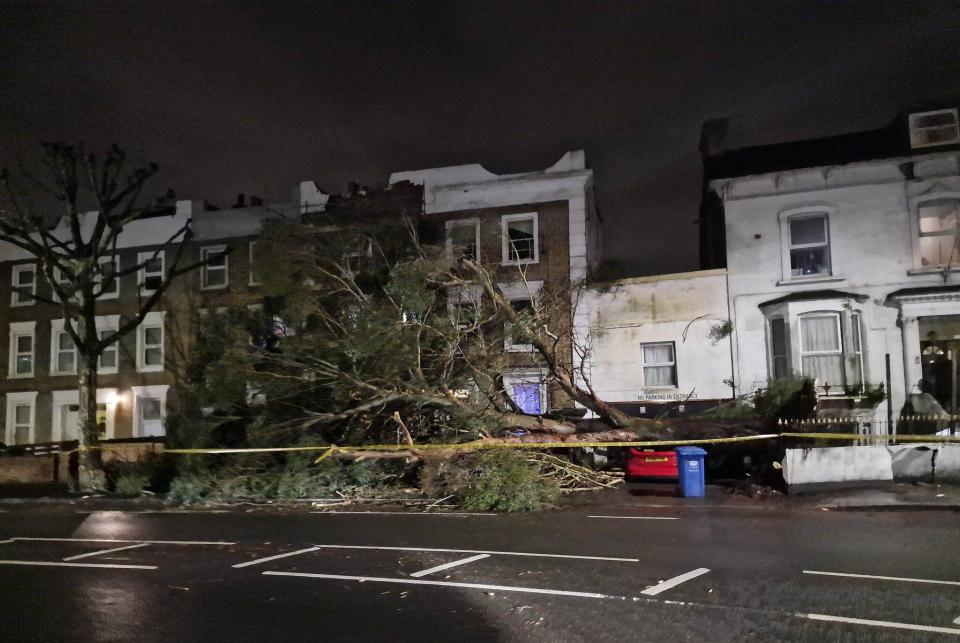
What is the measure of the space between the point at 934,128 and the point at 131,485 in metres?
21.2

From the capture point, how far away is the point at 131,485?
15.8 metres

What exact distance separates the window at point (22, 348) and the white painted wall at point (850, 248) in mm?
24400

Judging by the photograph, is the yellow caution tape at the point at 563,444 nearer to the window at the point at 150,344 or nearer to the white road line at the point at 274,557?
the white road line at the point at 274,557

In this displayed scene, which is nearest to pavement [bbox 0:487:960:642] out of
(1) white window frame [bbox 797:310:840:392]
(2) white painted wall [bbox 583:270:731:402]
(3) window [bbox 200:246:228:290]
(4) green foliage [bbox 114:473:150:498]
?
(4) green foliage [bbox 114:473:150:498]

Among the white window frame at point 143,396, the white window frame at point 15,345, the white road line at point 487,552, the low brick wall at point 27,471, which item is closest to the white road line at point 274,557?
the white road line at point 487,552

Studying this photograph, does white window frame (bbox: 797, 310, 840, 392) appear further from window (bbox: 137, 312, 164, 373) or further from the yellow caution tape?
window (bbox: 137, 312, 164, 373)

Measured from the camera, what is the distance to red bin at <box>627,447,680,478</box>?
1421 cm

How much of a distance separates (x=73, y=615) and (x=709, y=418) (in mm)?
12549

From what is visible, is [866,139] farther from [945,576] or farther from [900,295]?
[945,576]

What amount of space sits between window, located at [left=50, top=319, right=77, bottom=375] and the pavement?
1593 centimetres

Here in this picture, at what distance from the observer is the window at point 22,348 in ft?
84.1

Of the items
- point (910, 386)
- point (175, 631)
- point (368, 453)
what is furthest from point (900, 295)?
point (175, 631)

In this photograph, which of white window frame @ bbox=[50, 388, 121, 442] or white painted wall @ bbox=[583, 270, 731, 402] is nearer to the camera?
white painted wall @ bbox=[583, 270, 731, 402]

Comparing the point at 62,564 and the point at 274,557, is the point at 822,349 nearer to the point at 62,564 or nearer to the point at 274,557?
the point at 274,557
